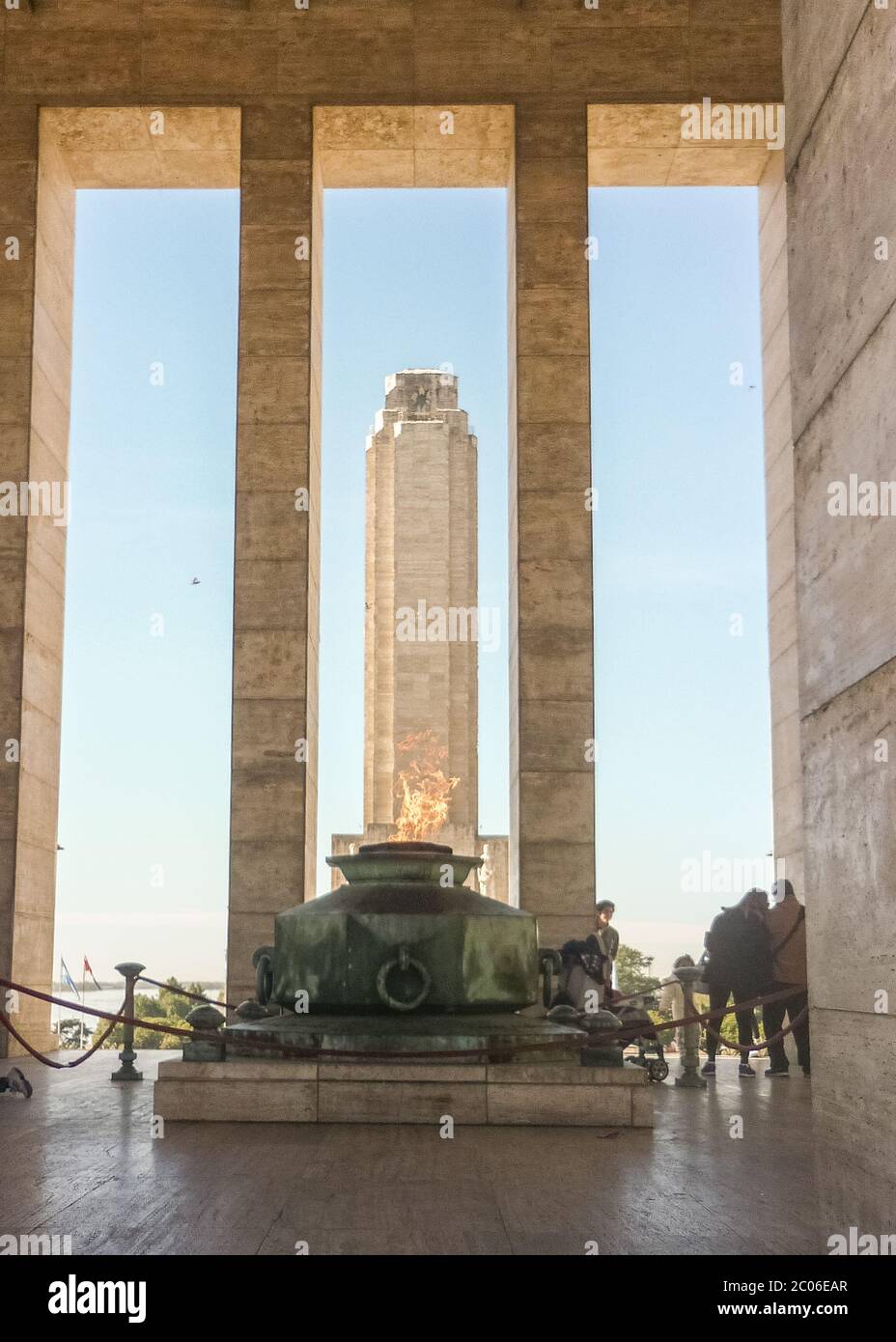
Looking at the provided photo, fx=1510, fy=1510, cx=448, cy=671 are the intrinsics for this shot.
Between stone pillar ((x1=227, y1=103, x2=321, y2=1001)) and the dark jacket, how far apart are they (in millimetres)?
5787

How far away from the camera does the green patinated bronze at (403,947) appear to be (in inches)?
417

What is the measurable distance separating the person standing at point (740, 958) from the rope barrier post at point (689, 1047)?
1038 mm

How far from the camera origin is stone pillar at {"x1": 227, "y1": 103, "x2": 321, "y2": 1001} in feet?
61.0

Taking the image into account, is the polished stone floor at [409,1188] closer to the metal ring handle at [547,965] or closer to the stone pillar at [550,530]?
the metal ring handle at [547,965]

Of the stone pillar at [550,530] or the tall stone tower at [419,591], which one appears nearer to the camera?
the stone pillar at [550,530]

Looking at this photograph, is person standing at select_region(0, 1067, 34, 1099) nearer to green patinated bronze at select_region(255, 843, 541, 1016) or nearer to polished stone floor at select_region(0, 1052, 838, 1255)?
polished stone floor at select_region(0, 1052, 838, 1255)

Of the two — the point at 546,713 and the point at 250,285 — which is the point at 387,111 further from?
the point at 546,713

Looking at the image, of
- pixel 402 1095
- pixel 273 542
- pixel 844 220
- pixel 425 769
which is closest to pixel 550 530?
pixel 273 542

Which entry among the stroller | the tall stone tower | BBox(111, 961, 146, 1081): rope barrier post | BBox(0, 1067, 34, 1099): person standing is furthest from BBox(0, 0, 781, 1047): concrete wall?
the tall stone tower

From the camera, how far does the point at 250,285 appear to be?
64.8 feet

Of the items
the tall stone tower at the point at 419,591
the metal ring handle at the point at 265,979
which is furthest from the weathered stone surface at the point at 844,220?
the tall stone tower at the point at 419,591

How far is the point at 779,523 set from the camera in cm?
2039
